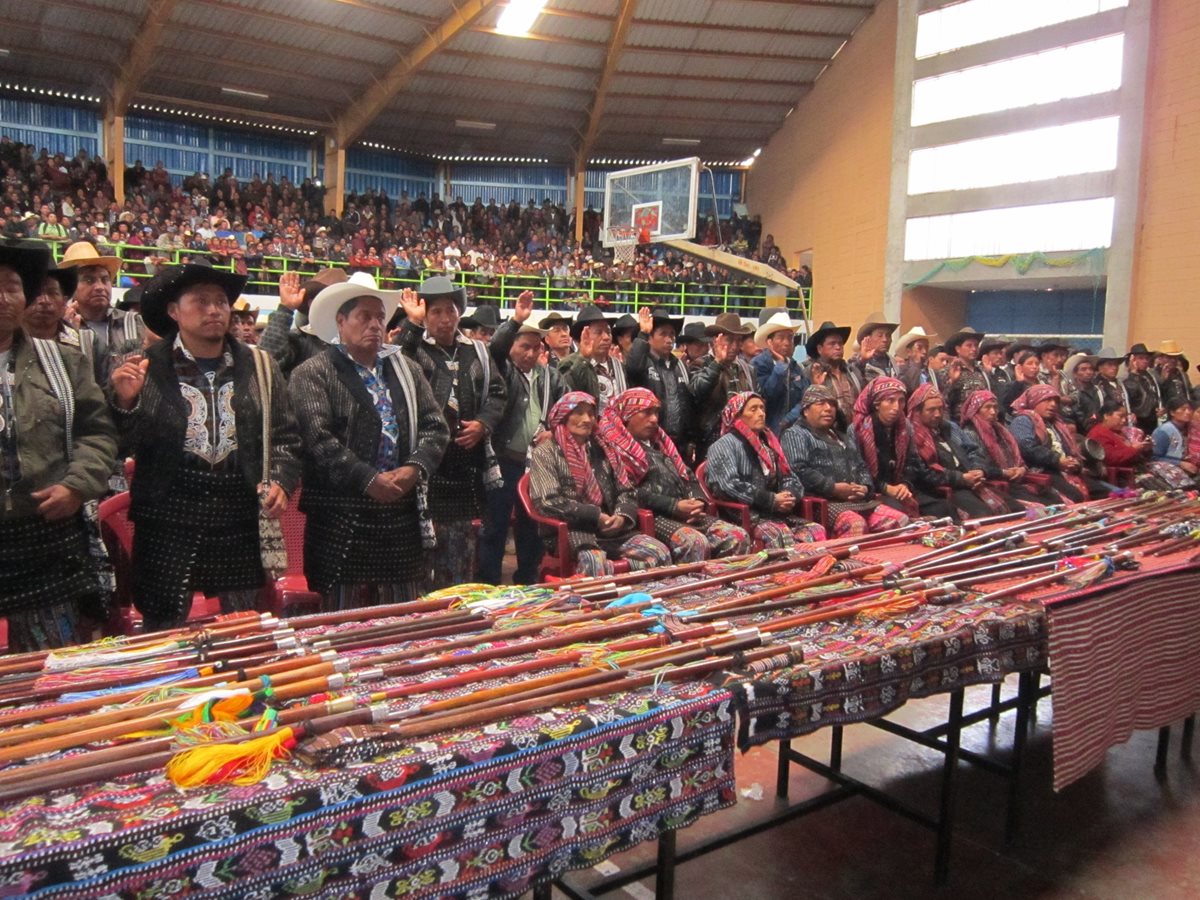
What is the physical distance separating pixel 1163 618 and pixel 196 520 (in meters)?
3.22

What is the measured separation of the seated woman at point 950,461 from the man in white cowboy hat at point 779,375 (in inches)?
32.3

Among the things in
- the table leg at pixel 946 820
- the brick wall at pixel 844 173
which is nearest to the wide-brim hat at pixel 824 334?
the table leg at pixel 946 820

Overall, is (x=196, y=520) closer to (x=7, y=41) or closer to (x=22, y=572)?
(x=22, y=572)

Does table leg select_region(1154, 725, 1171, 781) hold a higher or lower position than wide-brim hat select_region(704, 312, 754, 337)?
lower

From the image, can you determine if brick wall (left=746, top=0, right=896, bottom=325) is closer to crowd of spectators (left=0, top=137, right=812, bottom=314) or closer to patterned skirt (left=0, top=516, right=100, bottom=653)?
crowd of spectators (left=0, top=137, right=812, bottom=314)

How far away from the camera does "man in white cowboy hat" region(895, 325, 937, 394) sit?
23.7 feet

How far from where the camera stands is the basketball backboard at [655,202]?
1667 centimetres

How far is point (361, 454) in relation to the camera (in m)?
3.24

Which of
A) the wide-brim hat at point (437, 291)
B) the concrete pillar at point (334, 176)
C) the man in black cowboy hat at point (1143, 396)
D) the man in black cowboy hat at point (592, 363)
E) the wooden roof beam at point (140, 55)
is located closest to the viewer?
the wide-brim hat at point (437, 291)

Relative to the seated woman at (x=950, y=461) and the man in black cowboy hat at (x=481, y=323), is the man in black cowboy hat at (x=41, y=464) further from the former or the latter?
the seated woman at (x=950, y=461)

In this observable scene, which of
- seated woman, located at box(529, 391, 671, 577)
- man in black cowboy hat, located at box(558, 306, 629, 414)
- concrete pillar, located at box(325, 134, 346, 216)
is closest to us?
seated woman, located at box(529, 391, 671, 577)

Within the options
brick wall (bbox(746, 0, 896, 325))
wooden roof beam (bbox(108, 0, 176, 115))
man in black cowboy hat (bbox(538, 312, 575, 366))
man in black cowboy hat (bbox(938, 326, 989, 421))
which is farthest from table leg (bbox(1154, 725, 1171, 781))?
brick wall (bbox(746, 0, 896, 325))

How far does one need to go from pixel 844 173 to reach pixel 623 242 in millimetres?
5315

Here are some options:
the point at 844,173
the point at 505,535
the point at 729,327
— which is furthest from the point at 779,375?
the point at 844,173
